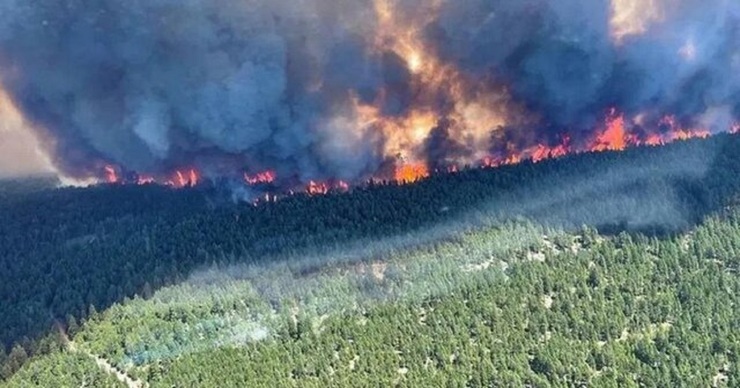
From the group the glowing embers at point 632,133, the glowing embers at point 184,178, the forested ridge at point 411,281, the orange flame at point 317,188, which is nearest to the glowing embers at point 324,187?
the orange flame at point 317,188

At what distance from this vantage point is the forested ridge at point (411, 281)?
Answer: 88.7 meters

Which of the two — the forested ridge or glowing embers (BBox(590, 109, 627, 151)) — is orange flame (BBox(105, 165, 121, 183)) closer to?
the forested ridge

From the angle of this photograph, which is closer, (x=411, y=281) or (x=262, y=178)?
(x=411, y=281)

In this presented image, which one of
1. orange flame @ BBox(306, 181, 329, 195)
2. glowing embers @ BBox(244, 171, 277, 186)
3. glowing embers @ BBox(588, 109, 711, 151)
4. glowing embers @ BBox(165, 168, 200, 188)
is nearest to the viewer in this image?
orange flame @ BBox(306, 181, 329, 195)

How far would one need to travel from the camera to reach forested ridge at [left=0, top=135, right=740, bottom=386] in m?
88.7

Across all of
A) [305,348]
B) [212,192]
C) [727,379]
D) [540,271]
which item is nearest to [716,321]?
[727,379]

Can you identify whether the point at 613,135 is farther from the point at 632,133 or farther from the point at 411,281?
the point at 411,281

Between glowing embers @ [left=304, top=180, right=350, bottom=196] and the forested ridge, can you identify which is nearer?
the forested ridge

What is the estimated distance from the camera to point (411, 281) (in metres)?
98.9

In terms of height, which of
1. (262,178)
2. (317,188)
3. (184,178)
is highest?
(184,178)

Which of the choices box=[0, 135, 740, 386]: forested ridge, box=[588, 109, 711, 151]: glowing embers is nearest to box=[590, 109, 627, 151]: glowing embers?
box=[588, 109, 711, 151]: glowing embers

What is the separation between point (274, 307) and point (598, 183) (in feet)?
105

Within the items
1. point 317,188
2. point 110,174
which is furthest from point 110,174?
point 317,188

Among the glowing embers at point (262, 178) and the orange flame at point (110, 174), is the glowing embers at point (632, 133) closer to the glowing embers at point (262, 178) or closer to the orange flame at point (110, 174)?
the glowing embers at point (262, 178)
